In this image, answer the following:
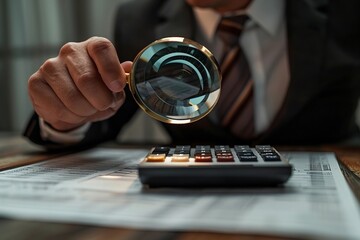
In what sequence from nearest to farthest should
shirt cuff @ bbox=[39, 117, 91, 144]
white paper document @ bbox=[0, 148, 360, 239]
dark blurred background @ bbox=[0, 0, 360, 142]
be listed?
white paper document @ bbox=[0, 148, 360, 239] → shirt cuff @ bbox=[39, 117, 91, 144] → dark blurred background @ bbox=[0, 0, 360, 142]

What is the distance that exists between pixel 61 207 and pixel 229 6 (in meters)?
0.63

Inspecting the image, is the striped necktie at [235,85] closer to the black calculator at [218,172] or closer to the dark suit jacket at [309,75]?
the dark suit jacket at [309,75]

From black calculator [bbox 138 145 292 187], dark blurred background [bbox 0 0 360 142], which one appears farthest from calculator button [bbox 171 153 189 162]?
dark blurred background [bbox 0 0 360 142]

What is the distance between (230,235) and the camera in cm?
23

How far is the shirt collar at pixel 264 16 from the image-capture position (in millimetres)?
823

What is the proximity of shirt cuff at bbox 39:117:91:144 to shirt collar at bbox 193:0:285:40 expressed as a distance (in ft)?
1.14

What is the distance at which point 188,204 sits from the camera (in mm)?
291

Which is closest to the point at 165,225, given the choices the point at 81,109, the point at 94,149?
the point at 81,109

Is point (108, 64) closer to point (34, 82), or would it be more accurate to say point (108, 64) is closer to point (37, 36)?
point (34, 82)

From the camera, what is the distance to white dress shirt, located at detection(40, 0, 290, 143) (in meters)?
0.82

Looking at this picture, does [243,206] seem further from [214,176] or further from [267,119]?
[267,119]

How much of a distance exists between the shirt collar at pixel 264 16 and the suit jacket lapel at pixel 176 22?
0.03 m

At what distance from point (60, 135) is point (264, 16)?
1.53ft

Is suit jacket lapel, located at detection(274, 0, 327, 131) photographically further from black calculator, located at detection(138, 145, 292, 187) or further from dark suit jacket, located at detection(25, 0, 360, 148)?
black calculator, located at detection(138, 145, 292, 187)
